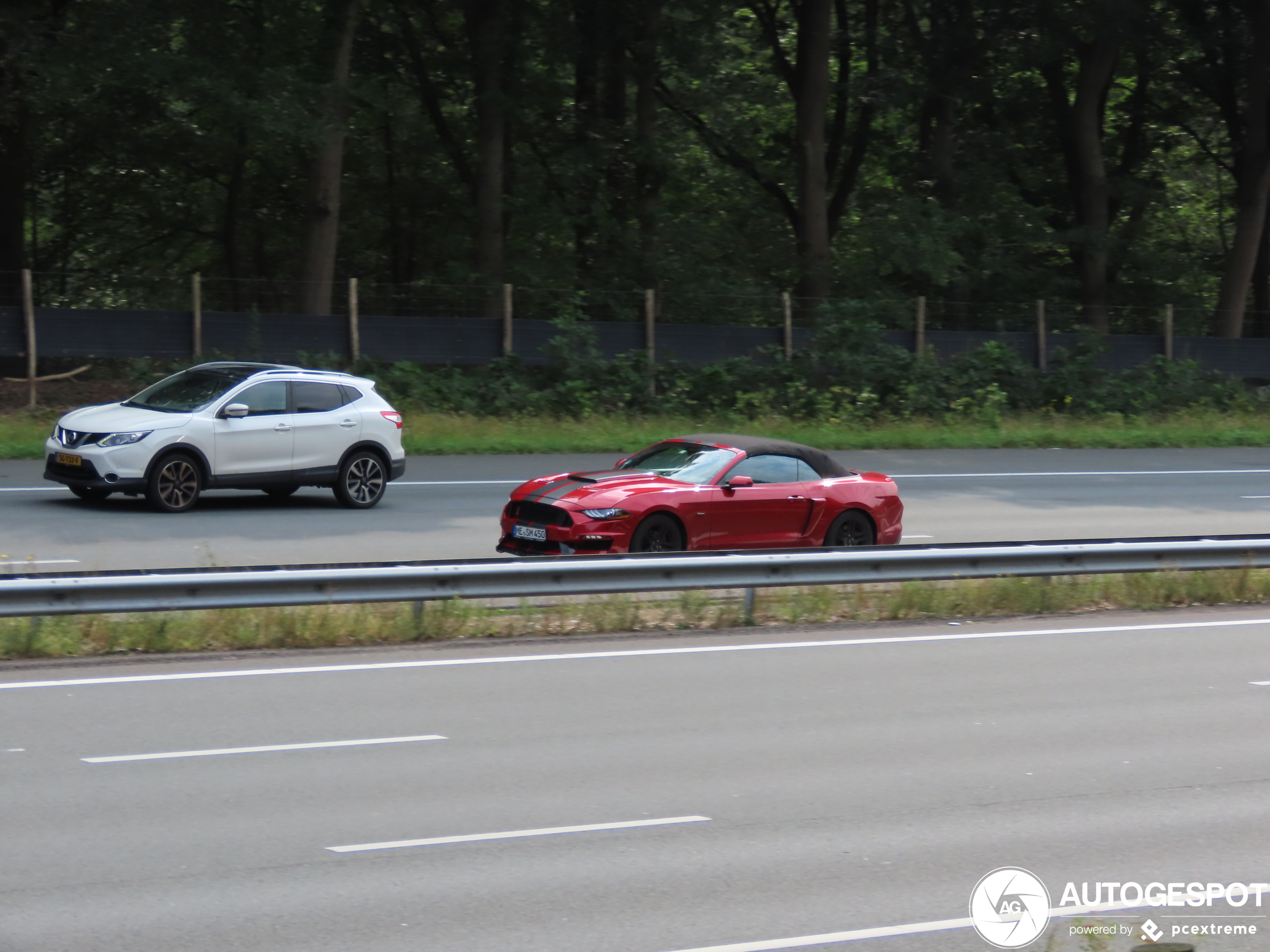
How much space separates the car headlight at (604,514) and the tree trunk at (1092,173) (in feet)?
96.5

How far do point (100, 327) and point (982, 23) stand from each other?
2509 centimetres

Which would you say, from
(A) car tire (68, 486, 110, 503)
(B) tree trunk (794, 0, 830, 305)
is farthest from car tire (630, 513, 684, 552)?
(B) tree trunk (794, 0, 830, 305)

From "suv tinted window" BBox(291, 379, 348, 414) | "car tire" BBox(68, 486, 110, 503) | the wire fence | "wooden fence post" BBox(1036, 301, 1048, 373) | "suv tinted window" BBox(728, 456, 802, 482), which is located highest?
the wire fence

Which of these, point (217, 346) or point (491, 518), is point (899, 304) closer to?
point (217, 346)

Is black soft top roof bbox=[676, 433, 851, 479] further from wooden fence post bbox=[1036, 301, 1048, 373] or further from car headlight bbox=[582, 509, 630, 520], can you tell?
wooden fence post bbox=[1036, 301, 1048, 373]

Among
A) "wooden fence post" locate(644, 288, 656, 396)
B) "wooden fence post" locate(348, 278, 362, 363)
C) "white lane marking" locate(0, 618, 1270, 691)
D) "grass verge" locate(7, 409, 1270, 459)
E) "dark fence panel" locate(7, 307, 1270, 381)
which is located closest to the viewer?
"white lane marking" locate(0, 618, 1270, 691)

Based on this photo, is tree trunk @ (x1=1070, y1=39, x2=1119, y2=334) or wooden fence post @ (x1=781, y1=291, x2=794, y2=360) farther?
tree trunk @ (x1=1070, y1=39, x2=1119, y2=334)

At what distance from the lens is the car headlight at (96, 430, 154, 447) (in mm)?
16719

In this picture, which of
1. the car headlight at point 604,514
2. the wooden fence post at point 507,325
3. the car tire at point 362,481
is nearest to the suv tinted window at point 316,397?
the car tire at point 362,481

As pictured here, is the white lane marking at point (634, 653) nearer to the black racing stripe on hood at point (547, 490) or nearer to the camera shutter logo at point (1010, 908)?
the black racing stripe on hood at point (547, 490)

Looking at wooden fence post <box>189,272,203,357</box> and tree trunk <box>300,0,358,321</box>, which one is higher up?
tree trunk <box>300,0,358,321</box>

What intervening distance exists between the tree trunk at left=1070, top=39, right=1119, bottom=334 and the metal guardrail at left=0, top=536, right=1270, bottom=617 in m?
28.5

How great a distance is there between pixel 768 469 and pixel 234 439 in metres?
6.40

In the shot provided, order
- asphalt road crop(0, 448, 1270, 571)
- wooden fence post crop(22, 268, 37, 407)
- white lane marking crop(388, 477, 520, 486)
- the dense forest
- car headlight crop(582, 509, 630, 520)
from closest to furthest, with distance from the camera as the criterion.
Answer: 1. car headlight crop(582, 509, 630, 520)
2. asphalt road crop(0, 448, 1270, 571)
3. white lane marking crop(388, 477, 520, 486)
4. wooden fence post crop(22, 268, 37, 407)
5. the dense forest
